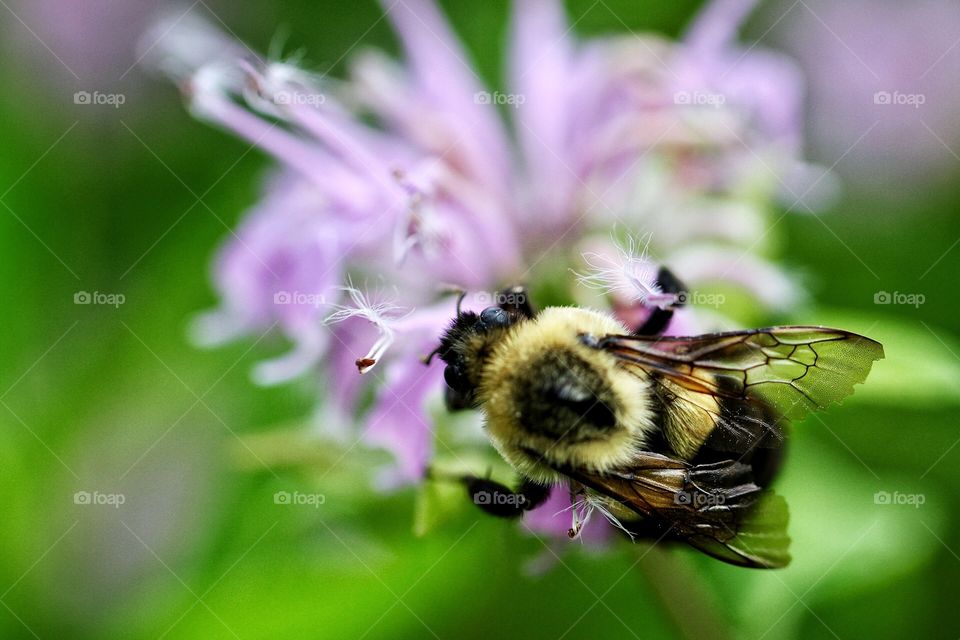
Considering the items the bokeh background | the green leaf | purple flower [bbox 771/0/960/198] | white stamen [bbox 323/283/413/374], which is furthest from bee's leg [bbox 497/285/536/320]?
purple flower [bbox 771/0/960/198]

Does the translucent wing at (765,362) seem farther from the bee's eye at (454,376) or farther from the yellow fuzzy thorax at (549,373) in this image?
the bee's eye at (454,376)

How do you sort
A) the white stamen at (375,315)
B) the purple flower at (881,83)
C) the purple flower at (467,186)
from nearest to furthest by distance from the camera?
the white stamen at (375,315), the purple flower at (467,186), the purple flower at (881,83)

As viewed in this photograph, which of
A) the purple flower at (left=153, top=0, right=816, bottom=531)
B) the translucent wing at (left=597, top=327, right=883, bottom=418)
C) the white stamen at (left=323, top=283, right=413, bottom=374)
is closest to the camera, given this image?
the translucent wing at (left=597, top=327, right=883, bottom=418)

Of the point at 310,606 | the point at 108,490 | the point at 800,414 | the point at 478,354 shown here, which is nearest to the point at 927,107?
A: the point at 800,414

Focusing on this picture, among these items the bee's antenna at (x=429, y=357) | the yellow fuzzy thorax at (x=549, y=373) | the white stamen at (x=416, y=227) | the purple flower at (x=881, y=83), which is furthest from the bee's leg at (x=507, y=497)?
the purple flower at (x=881, y=83)

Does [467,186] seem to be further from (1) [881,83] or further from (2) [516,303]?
(1) [881,83]

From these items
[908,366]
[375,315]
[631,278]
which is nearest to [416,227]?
[375,315]

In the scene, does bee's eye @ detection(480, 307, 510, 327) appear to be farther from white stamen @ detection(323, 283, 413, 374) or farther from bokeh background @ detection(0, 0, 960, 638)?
bokeh background @ detection(0, 0, 960, 638)
